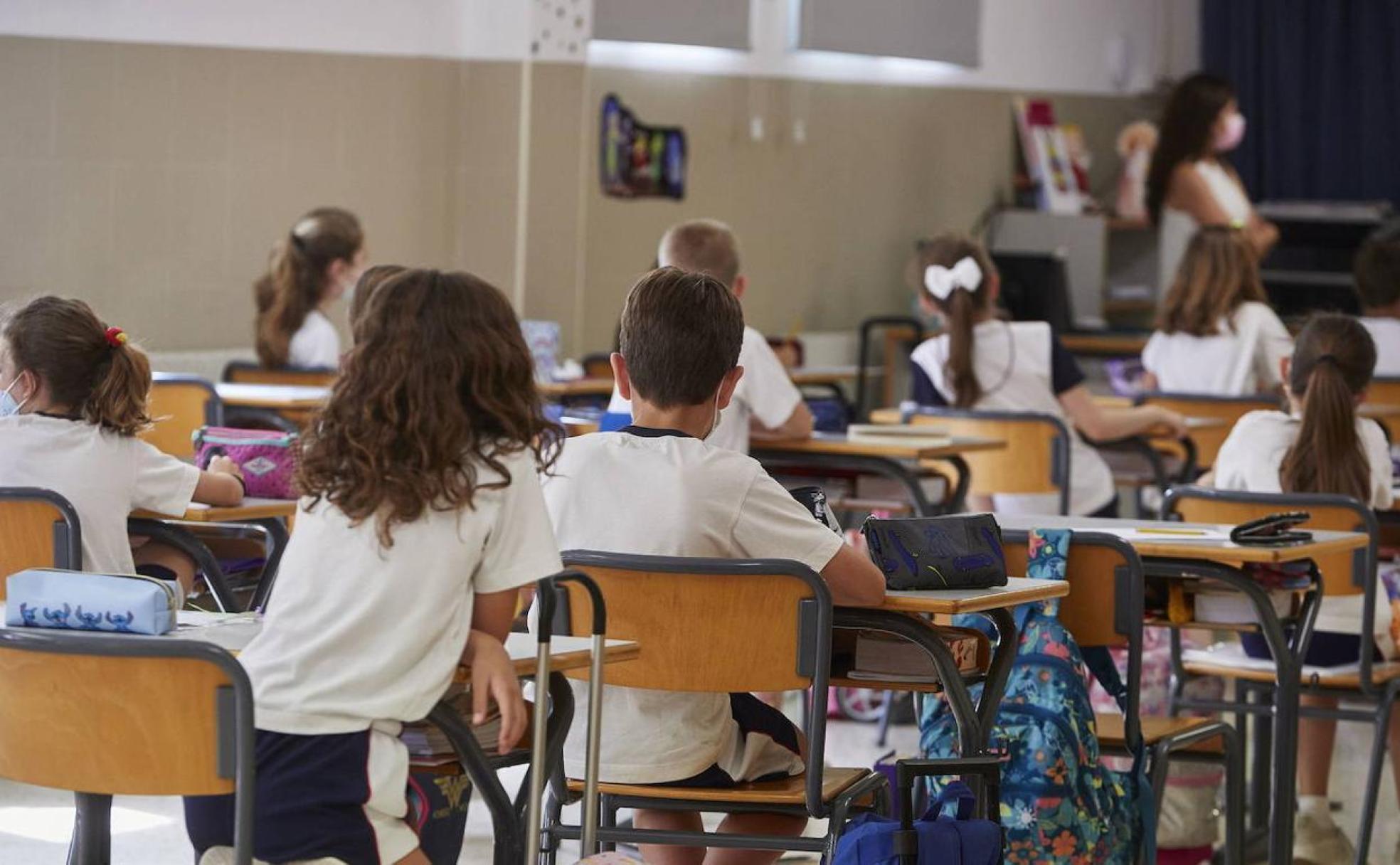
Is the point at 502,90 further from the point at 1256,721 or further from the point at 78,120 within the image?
the point at 1256,721

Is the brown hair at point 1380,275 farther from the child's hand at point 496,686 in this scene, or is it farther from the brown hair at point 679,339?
the child's hand at point 496,686

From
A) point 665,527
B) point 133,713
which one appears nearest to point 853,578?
point 665,527

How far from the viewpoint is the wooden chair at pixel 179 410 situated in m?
5.18

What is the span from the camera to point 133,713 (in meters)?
2.17

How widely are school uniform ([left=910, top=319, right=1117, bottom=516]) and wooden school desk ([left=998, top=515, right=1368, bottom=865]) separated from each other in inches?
76.0

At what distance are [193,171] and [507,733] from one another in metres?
5.05

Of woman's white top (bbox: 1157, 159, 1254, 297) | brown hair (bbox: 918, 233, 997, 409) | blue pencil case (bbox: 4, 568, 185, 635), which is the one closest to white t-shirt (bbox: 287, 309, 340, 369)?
brown hair (bbox: 918, 233, 997, 409)

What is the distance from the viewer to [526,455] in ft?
7.83

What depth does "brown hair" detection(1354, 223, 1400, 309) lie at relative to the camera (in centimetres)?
664

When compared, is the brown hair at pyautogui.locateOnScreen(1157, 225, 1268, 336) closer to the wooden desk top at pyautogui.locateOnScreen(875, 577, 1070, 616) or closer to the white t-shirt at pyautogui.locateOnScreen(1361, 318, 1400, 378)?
the white t-shirt at pyautogui.locateOnScreen(1361, 318, 1400, 378)

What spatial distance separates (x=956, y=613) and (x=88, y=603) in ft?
3.69

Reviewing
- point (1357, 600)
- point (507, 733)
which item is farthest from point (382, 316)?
point (1357, 600)

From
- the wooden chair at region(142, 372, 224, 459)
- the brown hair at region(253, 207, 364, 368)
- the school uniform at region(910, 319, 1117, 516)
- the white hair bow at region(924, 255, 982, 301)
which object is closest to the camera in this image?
the wooden chair at region(142, 372, 224, 459)

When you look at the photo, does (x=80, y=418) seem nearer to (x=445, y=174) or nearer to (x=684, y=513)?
(x=684, y=513)
